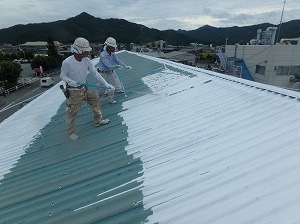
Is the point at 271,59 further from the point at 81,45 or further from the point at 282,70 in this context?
the point at 81,45

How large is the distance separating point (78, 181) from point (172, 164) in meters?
1.41

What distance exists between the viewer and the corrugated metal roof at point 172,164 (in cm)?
251

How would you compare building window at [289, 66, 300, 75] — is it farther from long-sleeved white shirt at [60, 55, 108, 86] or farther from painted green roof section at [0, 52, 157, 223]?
long-sleeved white shirt at [60, 55, 108, 86]

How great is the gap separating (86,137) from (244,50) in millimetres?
26885

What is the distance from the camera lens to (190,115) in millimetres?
4766

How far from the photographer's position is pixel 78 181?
369 centimetres

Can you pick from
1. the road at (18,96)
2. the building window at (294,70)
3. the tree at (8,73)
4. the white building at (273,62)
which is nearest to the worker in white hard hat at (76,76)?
the white building at (273,62)

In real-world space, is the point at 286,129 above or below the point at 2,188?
above

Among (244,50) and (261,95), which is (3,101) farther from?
(261,95)

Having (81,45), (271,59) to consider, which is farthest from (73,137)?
(271,59)

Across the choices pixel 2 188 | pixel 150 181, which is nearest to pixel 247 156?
pixel 150 181

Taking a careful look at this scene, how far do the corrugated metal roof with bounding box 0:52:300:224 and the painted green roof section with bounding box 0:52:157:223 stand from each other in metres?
0.02

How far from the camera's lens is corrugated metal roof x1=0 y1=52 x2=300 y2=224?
251 centimetres

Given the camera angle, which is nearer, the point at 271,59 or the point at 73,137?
the point at 73,137
